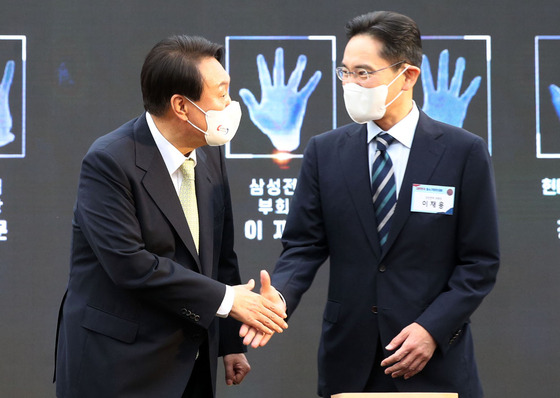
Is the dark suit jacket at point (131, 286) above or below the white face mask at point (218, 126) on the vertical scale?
below

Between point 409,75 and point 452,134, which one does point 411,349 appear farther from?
point 409,75

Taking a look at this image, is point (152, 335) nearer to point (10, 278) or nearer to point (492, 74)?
point (10, 278)

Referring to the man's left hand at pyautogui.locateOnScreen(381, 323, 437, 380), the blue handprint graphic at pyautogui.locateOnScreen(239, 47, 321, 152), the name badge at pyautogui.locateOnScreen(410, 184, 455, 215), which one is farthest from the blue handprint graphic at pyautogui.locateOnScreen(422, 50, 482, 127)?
the man's left hand at pyautogui.locateOnScreen(381, 323, 437, 380)

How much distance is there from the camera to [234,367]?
2.40 meters

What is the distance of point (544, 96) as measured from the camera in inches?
136

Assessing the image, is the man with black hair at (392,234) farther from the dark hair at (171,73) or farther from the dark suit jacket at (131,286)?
the dark hair at (171,73)

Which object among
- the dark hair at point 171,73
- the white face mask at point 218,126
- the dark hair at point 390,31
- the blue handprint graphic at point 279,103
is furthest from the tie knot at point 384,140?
the blue handprint graphic at point 279,103

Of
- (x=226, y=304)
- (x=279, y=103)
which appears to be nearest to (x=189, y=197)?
(x=226, y=304)

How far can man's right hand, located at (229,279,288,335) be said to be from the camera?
2.12 meters

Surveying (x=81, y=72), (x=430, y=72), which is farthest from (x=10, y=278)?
(x=430, y=72)

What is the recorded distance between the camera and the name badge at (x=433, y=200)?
2.10 meters

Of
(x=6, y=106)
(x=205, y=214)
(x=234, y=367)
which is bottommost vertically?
(x=234, y=367)

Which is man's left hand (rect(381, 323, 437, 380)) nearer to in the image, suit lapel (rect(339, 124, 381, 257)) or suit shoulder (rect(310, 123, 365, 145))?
suit lapel (rect(339, 124, 381, 257))

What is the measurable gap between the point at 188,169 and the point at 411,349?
0.80 metres
